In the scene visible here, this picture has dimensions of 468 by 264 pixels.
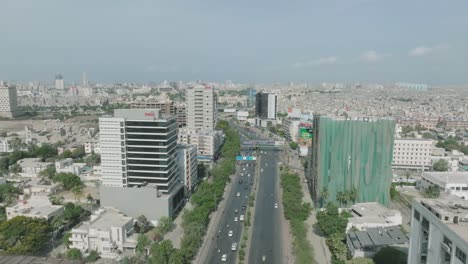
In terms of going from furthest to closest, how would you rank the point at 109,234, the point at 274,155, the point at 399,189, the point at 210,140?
the point at 274,155 → the point at 210,140 → the point at 399,189 → the point at 109,234

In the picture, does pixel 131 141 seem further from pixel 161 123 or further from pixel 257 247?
pixel 257 247

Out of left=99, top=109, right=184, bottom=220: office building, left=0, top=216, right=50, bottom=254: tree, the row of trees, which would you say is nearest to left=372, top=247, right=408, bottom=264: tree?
the row of trees

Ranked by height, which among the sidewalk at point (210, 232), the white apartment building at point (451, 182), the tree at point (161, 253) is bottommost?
the sidewalk at point (210, 232)

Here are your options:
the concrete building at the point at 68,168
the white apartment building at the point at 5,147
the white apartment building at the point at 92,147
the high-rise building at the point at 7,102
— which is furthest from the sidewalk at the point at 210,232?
the high-rise building at the point at 7,102

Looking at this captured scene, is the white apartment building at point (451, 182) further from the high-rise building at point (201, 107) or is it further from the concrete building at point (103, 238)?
A: the high-rise building at point (201, 107)

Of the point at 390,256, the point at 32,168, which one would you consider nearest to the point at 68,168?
the point at 32,168

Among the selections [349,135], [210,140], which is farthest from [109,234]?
[210,140]

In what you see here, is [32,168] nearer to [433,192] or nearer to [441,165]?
[433,192]

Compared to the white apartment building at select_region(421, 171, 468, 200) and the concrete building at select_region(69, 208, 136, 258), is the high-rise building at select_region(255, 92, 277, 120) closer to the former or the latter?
the white apartment building at select_region(421, 171, 468, 200)
